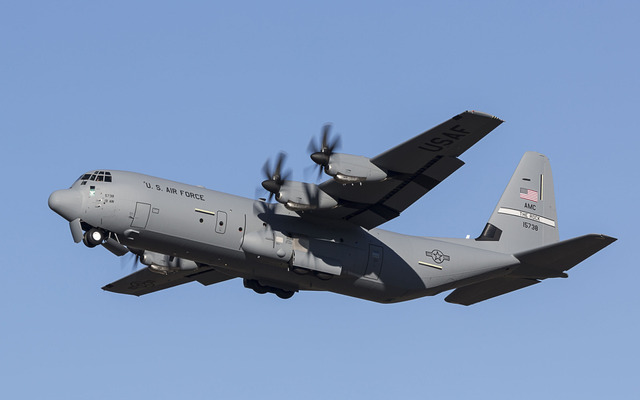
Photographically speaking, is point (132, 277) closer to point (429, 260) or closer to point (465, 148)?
point (429, 260)

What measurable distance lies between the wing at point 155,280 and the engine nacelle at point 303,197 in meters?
5.92

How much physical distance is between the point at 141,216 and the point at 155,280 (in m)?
7.80

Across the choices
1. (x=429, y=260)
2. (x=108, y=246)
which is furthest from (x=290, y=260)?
Answer: (x=108, y=246)

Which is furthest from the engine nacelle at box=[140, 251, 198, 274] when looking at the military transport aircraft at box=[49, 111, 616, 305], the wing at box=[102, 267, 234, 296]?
the wing at box=[102, 267, 234, 296]

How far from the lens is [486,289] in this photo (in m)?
32.4

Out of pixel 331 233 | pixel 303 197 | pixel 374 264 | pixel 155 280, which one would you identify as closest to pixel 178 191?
pixel 303 197

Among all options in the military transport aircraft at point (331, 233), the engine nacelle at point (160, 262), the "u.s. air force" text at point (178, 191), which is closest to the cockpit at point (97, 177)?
the military transport aircraft at point (331, 233)

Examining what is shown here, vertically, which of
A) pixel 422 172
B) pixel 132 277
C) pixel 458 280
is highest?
pixel 422 172

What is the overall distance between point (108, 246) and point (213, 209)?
6.05 m

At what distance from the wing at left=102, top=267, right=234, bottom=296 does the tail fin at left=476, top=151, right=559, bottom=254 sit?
9304 millimetres

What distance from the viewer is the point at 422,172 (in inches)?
1085

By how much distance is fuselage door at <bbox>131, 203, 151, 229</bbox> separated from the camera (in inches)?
1064

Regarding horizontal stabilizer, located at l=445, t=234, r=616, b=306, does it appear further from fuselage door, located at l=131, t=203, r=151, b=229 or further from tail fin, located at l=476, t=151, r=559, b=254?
fuselage door, located at l=131, t=203, r=151, b=229

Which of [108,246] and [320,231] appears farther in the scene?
[108,246]
